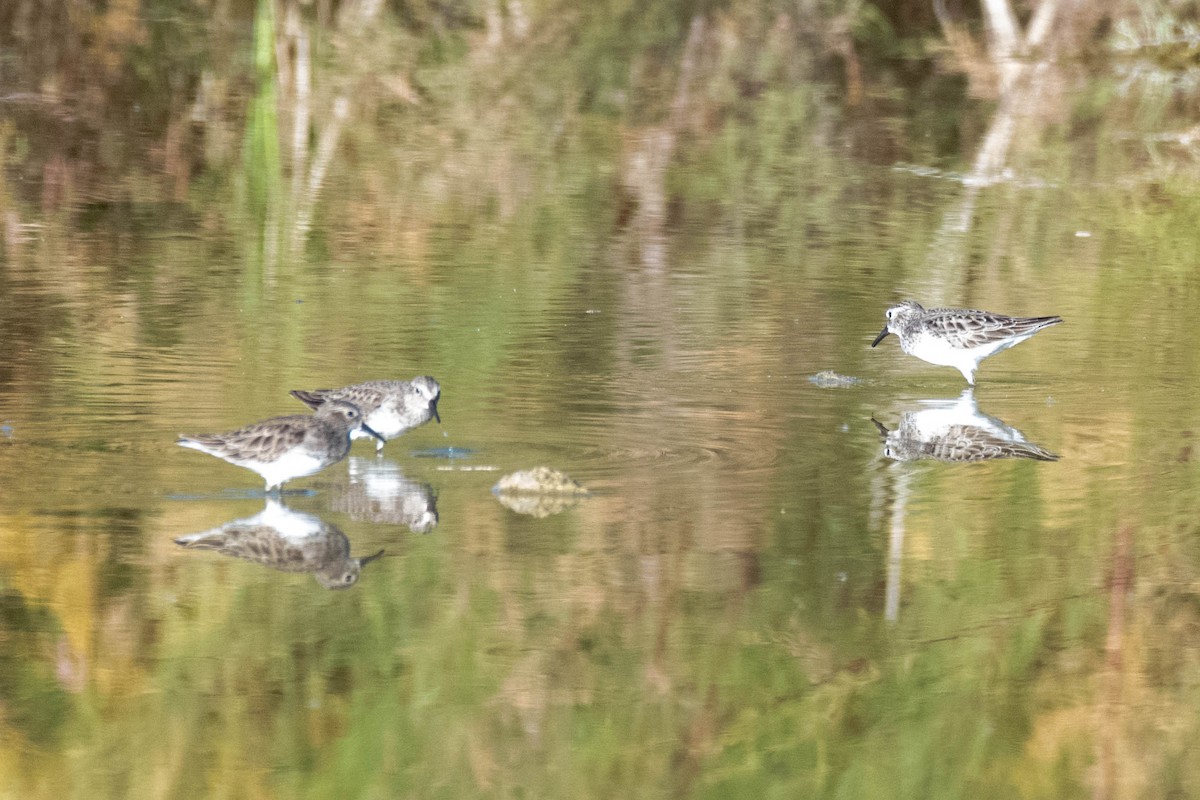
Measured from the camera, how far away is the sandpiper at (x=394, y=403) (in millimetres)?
9688

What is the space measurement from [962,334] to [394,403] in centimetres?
360

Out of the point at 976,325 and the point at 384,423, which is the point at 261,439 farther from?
the point at 976,325

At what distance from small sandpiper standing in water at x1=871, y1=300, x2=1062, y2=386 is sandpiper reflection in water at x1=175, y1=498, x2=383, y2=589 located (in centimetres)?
447

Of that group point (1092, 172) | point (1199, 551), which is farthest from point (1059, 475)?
point (1092, 172)

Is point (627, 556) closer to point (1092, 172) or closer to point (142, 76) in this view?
point (1092, 172)

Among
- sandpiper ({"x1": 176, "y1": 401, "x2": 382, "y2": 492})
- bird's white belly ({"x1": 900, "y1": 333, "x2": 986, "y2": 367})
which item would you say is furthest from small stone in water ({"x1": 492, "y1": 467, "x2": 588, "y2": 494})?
bird's white belly ({"x1": 900, "y1": 333, "x2": 986, "y2": 367})

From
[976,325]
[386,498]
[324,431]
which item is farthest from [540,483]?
[976,325]

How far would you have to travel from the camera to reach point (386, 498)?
8961 mm

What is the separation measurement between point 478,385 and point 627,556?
3.20 metres

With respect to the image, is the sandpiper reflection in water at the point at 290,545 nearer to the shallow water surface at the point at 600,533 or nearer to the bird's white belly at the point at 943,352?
the shallow water surface at the point at 600,533

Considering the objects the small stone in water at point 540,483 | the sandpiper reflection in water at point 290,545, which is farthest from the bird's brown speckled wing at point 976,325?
the sandpiper reflection in water at point 290,545

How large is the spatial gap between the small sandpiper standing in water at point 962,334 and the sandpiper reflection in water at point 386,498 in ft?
11.8

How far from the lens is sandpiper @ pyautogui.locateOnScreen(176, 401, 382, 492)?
8695 millimetres

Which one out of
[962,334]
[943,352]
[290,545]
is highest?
[962,334]
